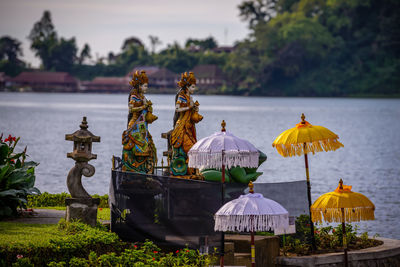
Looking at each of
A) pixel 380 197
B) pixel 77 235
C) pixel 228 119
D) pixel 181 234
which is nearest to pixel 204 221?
pixel 181 234

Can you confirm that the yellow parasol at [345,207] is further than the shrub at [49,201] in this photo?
No

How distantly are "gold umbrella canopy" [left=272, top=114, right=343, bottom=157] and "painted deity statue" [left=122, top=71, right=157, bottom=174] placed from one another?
328 centimetres

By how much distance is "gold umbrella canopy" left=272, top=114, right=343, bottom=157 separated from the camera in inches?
602

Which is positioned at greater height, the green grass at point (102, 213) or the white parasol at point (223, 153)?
the white parasol at point (223, 153)

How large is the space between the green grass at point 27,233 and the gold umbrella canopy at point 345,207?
15.0ft

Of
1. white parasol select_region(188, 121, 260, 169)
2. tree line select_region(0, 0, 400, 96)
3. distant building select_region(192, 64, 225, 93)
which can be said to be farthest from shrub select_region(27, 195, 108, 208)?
distant building select_region(192, 64, 225, 93)

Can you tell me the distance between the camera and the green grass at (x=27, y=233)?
1353 centimetres

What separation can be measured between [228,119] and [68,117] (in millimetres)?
19830

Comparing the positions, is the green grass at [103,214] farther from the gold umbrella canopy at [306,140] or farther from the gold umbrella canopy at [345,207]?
the gold umbrella canopy at [345,207]

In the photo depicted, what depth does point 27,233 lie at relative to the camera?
46.9ft

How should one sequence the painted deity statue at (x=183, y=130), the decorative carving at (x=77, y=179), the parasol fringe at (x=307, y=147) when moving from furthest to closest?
the painted deity statue at (x=183, y=130)
the parasol fringe at (x=307, y=147)
the decorative carving at (x=77, y=179)

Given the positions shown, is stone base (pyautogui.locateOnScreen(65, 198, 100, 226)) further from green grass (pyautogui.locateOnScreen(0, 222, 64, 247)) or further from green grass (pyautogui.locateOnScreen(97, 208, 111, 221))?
green grass (pyautogui.locateOnScreen(97, 208, 111, 221))

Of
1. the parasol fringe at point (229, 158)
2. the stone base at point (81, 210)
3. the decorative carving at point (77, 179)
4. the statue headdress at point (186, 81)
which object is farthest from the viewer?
the statue headdress at point (186, 81)

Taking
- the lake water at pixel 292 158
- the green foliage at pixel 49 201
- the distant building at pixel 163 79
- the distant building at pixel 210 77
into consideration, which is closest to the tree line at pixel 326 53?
the distant building at pixel 210 77
